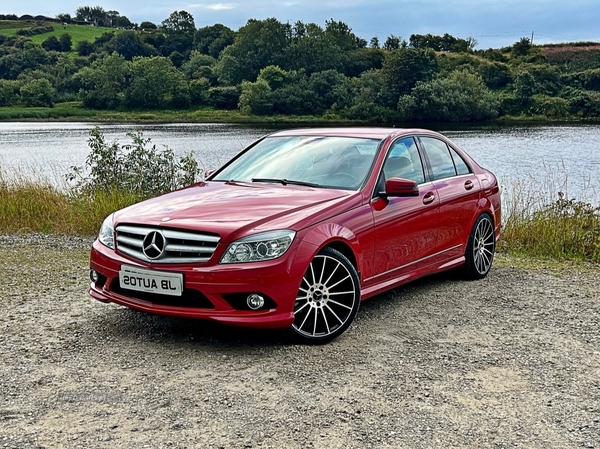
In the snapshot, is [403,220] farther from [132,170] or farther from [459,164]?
[132,170]

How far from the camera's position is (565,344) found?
530 centimetres

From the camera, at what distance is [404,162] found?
6328 mm

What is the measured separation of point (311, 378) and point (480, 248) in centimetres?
367

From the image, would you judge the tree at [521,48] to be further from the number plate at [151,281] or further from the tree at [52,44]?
the number plate at [151,281]

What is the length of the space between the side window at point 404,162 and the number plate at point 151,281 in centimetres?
219

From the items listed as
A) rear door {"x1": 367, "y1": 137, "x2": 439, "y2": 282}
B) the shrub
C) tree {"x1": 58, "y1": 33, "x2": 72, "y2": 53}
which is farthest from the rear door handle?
tree {"x1": 58, "y1": 33, "x2": 72, "y2": 53}

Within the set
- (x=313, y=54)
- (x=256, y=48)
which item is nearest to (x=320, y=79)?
(x=313, y=54)

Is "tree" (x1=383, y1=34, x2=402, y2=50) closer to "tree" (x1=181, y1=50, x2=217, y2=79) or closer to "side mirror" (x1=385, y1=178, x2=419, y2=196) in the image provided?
"tree" (x1=181, y1=50, x2=217, y2=79)

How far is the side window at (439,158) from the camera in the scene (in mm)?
6785

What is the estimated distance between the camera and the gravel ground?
3602 mm

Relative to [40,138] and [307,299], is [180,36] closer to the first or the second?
[40,138]

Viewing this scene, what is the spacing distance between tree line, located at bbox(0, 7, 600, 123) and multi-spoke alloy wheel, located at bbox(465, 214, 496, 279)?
7123 cm

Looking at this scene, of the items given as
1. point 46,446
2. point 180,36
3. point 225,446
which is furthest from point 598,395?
point 180,36

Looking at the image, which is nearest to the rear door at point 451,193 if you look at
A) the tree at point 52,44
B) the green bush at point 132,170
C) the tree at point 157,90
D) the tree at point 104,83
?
the green bush at point 132,170
